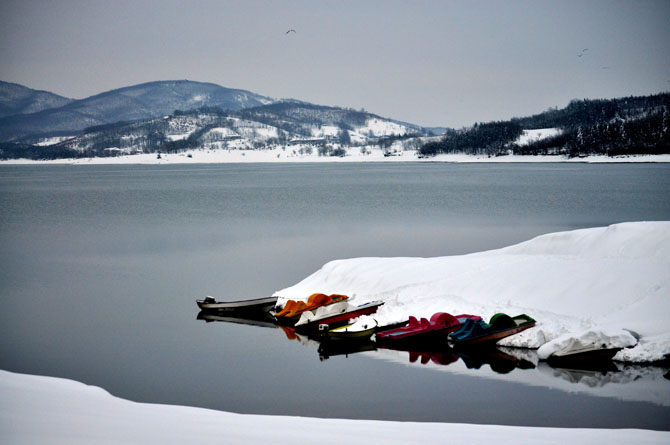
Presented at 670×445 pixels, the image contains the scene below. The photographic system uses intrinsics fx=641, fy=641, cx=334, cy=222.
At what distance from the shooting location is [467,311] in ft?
57.1

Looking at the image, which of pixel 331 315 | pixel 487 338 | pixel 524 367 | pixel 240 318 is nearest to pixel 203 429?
pixel 524 367

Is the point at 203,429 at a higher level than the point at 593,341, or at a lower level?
higher

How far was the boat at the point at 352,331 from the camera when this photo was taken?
16469mm

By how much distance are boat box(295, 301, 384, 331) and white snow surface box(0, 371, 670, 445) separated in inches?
290

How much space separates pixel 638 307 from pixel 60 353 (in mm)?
14404

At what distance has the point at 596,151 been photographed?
160 metres

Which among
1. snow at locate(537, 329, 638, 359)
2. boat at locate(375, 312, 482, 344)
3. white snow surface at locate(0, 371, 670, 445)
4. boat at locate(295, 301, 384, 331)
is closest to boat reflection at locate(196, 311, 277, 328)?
boat at locate(295, 301, 384, 331)

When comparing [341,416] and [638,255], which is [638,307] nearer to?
[638,255]

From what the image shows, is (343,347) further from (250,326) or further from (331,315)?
(250,326)

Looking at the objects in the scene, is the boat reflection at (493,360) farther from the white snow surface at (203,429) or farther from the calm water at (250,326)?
the white snow surface at (203,429)

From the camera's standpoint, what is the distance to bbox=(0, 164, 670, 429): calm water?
12449 millimetres

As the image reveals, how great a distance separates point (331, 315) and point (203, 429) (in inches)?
362

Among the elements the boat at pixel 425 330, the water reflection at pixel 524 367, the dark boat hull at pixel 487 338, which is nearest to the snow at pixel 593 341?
the water reflection at pixel 524 367

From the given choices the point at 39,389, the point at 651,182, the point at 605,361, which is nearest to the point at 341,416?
the point at 39,389
